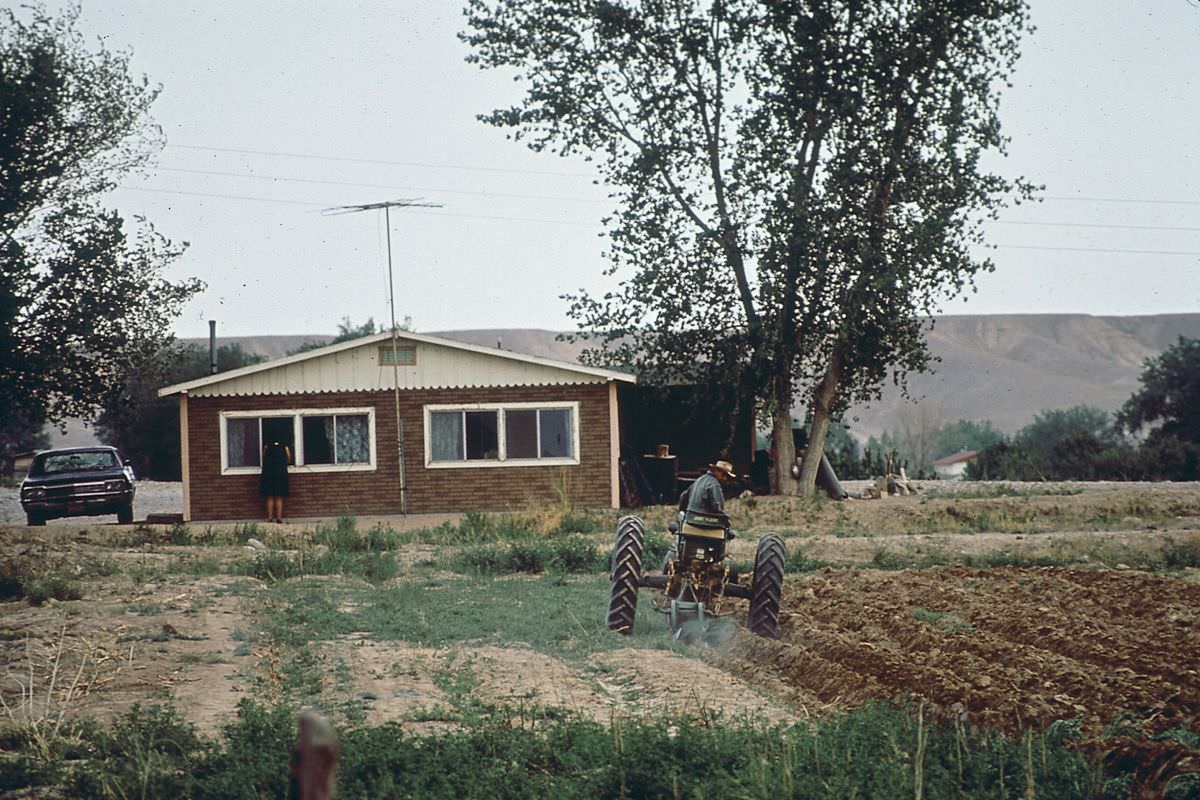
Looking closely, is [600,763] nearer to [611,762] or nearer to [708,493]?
[611,762]

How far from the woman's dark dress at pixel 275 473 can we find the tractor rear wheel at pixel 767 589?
1843 centimetres

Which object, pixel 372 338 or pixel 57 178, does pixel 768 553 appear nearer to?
pixel 372 338

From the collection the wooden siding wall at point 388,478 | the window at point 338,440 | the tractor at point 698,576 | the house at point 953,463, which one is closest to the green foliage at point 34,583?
the tractor at point 698,576

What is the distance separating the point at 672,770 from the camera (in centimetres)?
665

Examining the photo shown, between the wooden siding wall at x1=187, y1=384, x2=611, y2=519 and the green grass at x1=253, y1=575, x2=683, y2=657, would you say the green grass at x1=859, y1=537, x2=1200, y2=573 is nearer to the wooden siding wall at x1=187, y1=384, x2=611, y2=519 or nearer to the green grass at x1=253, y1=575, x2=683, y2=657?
the green grass at x1=253, y1=575, x2=683, y2=657

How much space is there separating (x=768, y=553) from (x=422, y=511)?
60.3 feet

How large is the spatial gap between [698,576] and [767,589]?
62 cm

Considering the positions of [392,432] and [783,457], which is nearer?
[392,432]

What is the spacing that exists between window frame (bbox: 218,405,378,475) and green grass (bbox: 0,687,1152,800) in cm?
2171

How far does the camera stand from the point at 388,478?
29531 mm

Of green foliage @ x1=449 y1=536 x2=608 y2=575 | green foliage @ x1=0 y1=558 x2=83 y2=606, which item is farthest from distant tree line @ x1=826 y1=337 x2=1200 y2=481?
green foliage @ x1=0 y1=558 x2=83 y2=606

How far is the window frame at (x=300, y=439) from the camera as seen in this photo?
29484 millimetres

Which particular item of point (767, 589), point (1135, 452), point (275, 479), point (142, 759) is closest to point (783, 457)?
point (275, 479)

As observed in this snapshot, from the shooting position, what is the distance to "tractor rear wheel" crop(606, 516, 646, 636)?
1183cm
